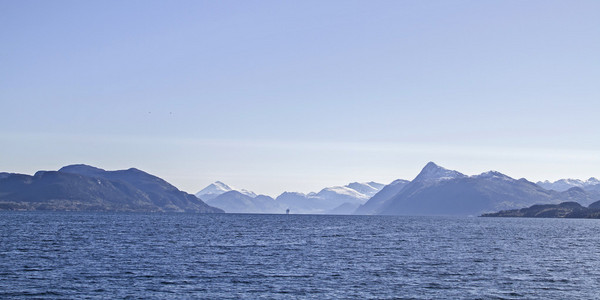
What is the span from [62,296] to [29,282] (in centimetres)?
1148

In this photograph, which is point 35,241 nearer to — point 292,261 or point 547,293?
point 292,261

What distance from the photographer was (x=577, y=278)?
256 ft

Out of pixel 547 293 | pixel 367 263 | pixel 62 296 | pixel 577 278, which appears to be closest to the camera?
pixel 62 296

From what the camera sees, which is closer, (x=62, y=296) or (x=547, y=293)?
(x=62, y=296)

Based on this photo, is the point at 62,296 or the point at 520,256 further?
the point at 520,256

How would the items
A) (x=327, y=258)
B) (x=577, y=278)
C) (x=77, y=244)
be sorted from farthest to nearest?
(x=77, y=244) → (x=327, y=258) → (x=577, y=278)

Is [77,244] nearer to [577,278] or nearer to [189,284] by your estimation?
[189,284]

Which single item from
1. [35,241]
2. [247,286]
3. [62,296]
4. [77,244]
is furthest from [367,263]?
[35,241]

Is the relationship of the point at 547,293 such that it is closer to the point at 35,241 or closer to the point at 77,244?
the point at 77,244

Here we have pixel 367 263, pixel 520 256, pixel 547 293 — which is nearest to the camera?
pixel 547 293

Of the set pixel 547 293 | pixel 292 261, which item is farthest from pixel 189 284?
pixel 547 293

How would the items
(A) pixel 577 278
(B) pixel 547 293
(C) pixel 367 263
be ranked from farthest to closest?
(C) pixel 367 263 < (A) pixel 577 278 < (B) pixel 547 293

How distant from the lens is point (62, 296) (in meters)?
59.2

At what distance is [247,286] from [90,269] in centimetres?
2624
